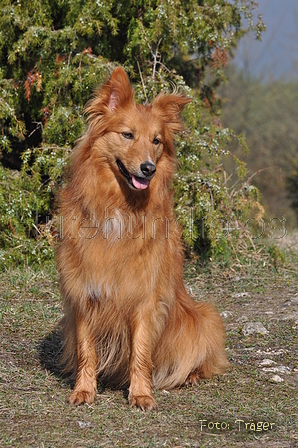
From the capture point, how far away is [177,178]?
7.80 m

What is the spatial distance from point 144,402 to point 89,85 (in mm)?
4447

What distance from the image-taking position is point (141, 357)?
4359mm

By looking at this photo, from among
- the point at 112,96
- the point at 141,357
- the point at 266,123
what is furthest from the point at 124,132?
the point at 266,123

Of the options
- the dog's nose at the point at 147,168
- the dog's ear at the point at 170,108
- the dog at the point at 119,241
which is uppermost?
the dog's ear at the point at 170,108

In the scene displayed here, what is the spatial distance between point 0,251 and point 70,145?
1.63 metres

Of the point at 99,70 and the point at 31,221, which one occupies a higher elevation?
the point at 99,70

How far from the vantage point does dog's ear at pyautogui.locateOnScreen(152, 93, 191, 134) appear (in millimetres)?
4680

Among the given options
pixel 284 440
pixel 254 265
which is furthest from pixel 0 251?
pixel 284 440

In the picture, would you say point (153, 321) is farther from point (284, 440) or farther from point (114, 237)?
point (284, 440)

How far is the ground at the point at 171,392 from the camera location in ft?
12.2

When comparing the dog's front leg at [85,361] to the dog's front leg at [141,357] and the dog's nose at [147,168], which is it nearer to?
the dog's front leg at [141,357]

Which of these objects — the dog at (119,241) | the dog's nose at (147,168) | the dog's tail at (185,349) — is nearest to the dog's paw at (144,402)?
the dog at (119,241)

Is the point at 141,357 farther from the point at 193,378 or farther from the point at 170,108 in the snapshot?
the point at 170,108

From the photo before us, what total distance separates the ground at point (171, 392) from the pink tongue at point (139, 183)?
155cm
